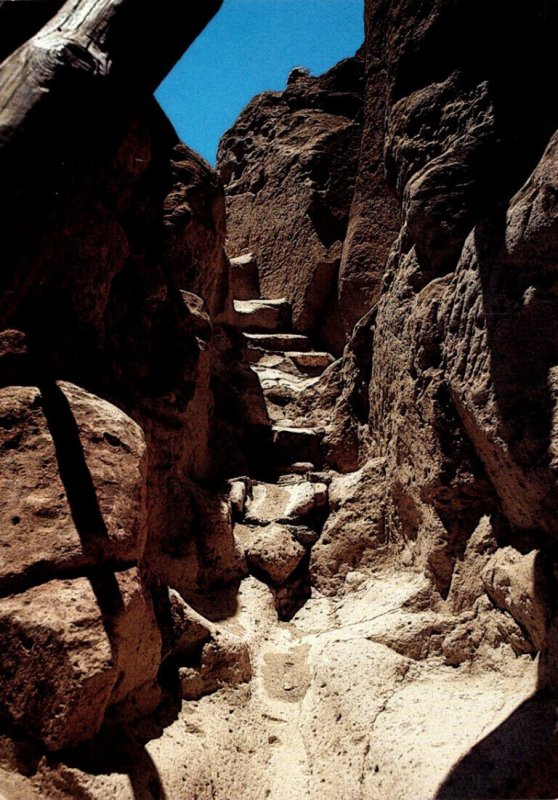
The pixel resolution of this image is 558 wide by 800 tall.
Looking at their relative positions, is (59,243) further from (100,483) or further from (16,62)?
(16,62)

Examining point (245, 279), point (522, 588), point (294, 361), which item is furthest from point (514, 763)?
point (245, 279)

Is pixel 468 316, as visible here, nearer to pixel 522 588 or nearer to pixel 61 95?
pixel 522 588

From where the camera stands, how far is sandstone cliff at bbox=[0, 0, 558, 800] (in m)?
2.38

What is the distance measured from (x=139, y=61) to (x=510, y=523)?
8.82 ft

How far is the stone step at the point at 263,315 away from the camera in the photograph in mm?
8312

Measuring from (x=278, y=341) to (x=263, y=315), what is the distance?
49cm

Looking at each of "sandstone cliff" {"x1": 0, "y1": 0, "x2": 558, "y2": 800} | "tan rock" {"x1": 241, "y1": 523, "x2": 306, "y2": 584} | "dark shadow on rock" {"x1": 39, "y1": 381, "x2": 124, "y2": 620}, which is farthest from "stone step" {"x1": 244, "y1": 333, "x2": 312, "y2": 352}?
"dark shadow on rock" {"x1": 39, "y1": 381, "x2": 124, "y2": 620}

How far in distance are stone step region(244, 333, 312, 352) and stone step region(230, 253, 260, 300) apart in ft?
3.67

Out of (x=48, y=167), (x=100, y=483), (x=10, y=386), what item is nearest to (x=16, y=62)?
(x=48, y=167)

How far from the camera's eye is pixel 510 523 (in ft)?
11.0

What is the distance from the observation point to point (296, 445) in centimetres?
602

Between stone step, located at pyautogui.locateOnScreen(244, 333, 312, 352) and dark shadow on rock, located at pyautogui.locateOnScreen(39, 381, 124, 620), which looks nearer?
dark shadow on rock, located at pyautogui.locateOnScreen(39, 381, 124, 620)

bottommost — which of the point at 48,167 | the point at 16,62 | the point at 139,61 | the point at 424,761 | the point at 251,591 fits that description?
the point at 424,761

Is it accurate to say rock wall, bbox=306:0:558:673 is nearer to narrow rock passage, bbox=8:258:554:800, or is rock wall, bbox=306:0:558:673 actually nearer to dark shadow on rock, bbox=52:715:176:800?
narrow rock passage, bbox=8:258:554:800
